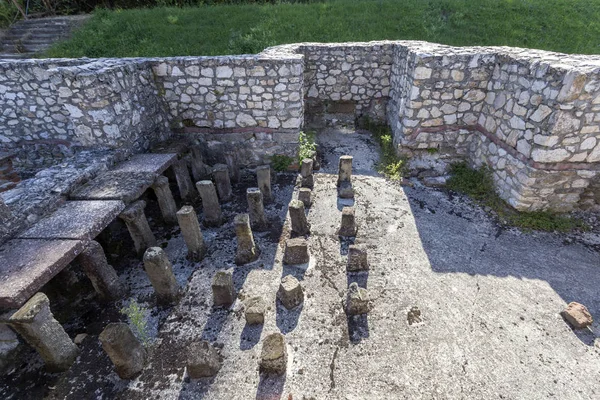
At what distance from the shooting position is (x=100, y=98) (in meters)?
5.34

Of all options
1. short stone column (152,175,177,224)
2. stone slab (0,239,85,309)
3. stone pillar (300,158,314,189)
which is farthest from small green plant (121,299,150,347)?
stone pillar (300,158,314,189)

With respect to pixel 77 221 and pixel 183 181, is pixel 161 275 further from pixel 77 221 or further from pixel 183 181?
pixel 183 181

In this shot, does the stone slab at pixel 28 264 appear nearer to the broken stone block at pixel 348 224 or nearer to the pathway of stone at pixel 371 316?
the pathway of stone at pixel 371 316

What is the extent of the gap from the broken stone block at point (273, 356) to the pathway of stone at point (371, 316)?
0.6 inches

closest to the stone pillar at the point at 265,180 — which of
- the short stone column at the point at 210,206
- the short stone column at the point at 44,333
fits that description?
the short stone column at the point at 210,206

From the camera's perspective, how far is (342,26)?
451 inches

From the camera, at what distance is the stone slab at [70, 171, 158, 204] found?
15.5 feet

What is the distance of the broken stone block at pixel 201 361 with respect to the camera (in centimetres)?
322

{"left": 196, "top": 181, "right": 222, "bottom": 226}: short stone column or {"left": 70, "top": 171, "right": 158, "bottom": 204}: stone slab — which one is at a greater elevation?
{"left": 70, "top": 171, "right": 158, "bottom": 204}: stone slab

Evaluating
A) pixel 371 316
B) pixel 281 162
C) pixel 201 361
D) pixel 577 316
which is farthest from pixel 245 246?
pixel 577 316

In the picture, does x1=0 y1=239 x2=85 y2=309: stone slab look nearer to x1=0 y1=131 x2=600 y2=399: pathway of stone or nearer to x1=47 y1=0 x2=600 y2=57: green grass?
x1=0 y1=131 x2=600 y2=399: pathway of stone

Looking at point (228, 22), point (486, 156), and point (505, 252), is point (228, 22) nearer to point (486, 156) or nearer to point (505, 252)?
point (486, 156)

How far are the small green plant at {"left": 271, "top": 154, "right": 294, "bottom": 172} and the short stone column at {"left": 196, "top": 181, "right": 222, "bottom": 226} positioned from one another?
6.64ft

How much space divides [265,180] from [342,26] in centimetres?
835
